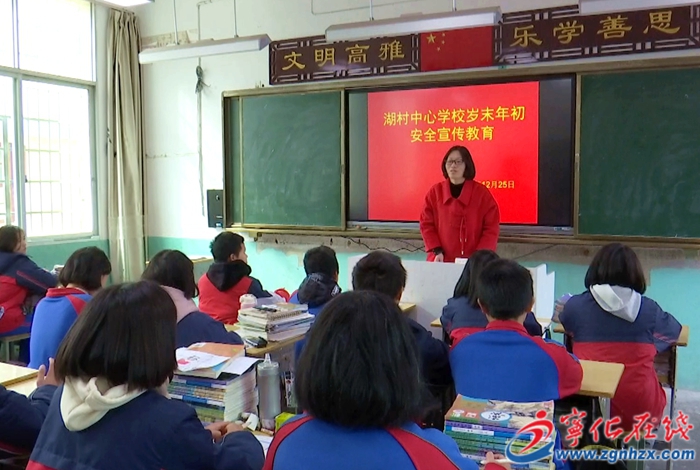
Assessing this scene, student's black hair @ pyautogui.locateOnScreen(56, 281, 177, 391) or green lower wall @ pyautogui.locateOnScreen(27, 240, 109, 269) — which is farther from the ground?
student's black hair @ pyautogui.locateOnScreen(56, 281, 177, 391)

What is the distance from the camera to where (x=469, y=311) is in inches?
104

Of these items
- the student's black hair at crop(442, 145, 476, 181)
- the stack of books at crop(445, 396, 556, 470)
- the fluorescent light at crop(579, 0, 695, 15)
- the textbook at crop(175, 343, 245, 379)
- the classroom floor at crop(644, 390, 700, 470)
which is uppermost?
the fluorescent light at crop(579, 0, 695, 15)

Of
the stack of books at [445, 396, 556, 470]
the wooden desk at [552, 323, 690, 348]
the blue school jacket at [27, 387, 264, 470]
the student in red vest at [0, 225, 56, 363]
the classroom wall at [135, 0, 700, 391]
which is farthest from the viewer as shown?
the classroom wall at [135, 0, 700, 391]

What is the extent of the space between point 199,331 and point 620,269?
184 centimetres

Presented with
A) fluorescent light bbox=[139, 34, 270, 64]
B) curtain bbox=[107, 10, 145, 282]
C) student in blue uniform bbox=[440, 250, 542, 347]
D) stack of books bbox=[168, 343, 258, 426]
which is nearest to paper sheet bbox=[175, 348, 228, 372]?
stack of books bbox=[168, 343, 258, 426]

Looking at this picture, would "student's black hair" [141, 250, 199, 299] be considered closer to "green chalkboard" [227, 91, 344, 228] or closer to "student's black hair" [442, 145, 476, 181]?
"student's black hair" [442, 145, 476, 181]

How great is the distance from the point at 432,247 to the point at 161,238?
10.8 feet

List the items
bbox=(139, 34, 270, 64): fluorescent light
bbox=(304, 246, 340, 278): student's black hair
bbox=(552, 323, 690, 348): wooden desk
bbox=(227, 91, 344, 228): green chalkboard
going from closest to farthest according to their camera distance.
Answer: bbox=(552, 323, 690, 348): wooden desk → bbox=(304, 246, 340, 278): student's black hair → bbox=(139, 34, 270, 64): fluorescent light → bbox=(227, 91, 344, 228): green chalkboard

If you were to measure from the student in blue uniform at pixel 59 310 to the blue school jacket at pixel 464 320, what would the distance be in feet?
5.04

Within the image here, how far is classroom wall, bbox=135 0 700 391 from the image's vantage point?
17.2 feet

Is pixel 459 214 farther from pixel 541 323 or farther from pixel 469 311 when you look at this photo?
pixel 469 311

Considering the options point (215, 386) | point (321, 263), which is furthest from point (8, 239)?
point (215, 386)

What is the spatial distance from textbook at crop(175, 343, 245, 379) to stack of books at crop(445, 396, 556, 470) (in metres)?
0.75

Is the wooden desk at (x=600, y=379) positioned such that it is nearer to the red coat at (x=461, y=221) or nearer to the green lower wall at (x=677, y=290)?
the red coat at (x=461, y=221)
